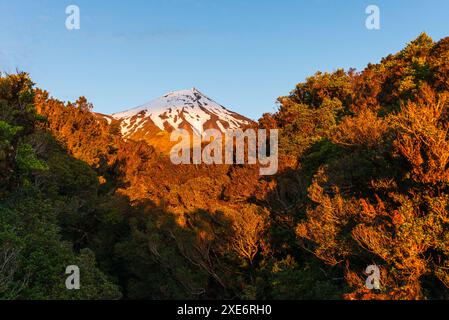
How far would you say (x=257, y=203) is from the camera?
29891 millimetres

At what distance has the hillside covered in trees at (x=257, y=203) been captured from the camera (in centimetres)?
1279

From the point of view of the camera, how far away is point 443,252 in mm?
12070

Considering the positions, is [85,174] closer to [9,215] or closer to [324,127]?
[9,215]

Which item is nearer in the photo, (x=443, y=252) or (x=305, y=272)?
(x=443, y=252)

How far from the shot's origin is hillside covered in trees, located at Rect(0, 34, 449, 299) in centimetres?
1279

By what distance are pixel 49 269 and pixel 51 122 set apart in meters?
22.3

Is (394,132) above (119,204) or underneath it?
above
